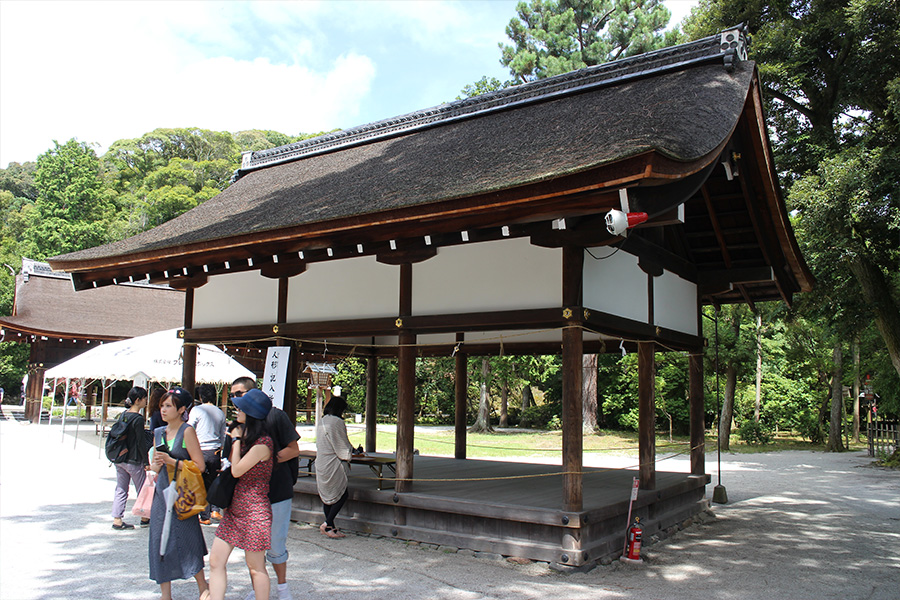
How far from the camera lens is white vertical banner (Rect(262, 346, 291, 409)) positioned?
7.75m

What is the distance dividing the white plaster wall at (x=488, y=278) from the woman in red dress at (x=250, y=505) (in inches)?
117

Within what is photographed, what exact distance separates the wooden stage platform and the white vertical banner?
3.56 feet

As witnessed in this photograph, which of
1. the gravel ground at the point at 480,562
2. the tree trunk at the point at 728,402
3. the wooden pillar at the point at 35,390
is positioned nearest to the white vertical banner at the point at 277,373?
the gravel ground at the point at 480,562

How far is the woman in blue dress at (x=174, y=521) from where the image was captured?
4.01 m

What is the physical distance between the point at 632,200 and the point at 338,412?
12.3ft

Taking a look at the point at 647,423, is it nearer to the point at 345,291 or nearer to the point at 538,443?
the point at 345,291

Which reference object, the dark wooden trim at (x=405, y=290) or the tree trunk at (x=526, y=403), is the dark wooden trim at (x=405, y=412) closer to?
the dark wooden trim at (x=405, y=290)

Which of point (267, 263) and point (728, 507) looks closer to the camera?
point (267, 263)

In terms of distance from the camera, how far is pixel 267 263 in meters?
7.93

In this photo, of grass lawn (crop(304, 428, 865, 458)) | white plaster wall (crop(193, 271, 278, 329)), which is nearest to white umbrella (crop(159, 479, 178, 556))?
white plaster wall (crop(193, 271, 278, 329))

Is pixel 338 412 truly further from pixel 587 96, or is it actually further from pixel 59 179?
pixel 59 179

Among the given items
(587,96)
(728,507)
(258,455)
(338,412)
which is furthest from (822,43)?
(258,455)

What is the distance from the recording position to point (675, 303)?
26.8 ft

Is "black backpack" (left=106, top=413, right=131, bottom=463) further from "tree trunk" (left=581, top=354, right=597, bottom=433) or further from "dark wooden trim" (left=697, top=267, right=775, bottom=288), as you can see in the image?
"tree trunk" (left=581, top=354, right=597, bottom=433)
